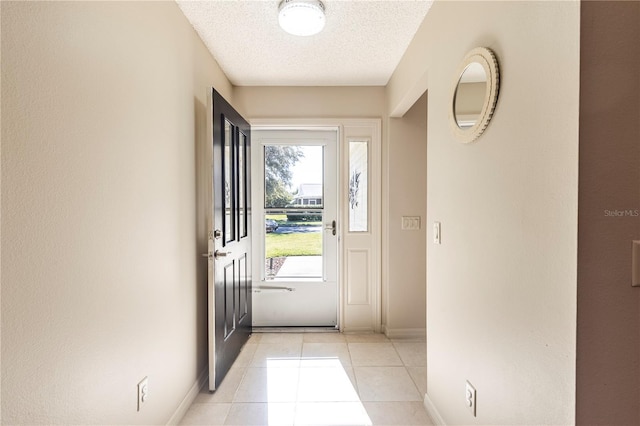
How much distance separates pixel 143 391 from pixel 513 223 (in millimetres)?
1694

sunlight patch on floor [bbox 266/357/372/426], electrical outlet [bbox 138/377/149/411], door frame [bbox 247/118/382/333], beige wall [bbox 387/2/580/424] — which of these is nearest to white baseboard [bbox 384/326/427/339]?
door frame [bbox 247/118/382/333]

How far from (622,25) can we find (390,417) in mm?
2001

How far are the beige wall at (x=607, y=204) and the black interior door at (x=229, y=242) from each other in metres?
1.84

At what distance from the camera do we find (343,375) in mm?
2264

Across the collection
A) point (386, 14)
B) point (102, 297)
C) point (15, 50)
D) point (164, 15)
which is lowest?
point (102, 297)

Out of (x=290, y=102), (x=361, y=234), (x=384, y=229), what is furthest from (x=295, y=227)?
(x=290, y=102)

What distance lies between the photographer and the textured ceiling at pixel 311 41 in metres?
1.82

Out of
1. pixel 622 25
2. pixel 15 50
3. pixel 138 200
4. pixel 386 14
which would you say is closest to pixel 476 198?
pixel 622 25

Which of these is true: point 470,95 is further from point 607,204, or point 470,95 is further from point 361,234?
point 361,234

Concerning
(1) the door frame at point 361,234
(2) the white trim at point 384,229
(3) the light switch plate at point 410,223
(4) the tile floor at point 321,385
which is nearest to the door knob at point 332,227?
(1) the door frame at point 361,234

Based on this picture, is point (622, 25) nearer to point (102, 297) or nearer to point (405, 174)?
point (102, 297)

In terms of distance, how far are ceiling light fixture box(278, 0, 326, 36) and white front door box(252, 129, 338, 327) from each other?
135 cm

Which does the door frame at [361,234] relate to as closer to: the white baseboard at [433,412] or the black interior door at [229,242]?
the black interior door at [229,242]

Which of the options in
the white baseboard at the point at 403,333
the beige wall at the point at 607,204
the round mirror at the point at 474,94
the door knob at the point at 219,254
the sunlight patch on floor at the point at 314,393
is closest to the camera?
the beige wall at the point at 607,204
